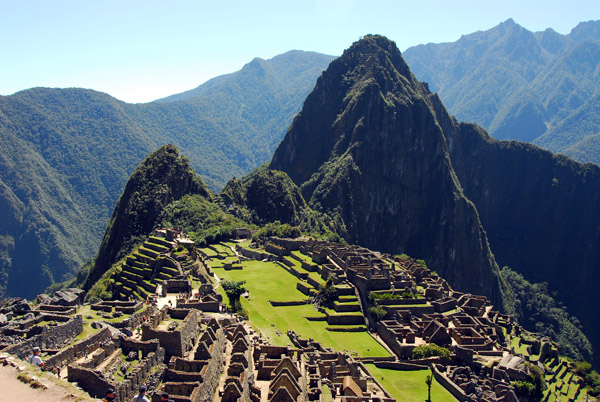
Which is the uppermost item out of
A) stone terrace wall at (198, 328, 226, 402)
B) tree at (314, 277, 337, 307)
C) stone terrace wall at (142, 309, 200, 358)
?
stone terrace wall at (142, 309, 200, 358)

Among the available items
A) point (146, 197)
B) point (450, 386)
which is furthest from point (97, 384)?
point (146, 197)

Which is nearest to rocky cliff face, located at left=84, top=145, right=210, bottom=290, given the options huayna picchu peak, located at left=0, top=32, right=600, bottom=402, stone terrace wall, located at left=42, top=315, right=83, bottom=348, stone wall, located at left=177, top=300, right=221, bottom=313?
huayna picchu peak, located at left=0, top=32, right=600, bottom=402

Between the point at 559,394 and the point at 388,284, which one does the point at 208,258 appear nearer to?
the point at 388,284

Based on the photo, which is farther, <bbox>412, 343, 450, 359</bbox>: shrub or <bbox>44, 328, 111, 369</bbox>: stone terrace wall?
<bbox>412, 343, 450, 359</bbox>: shrub

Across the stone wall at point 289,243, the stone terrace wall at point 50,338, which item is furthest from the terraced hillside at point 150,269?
the stone terrace wall at point 50,338

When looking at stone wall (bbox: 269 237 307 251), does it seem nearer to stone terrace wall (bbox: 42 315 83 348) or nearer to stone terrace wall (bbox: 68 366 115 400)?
stone terrace wall (bbox: 42 315 83 348)
